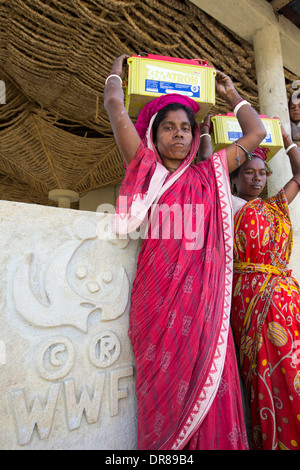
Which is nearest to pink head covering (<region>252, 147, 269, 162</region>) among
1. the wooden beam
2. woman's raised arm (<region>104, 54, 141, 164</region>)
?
woman's raised arm (<region>104, 54, 141, 164</region>)

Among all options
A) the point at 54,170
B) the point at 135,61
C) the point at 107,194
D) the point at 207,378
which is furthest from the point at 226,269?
the point at 107,194

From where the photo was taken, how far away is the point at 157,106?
1519mm

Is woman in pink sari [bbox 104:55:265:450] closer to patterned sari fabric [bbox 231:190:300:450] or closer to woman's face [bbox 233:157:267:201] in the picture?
patterned sari fabric [bbox 231:190:300:450]

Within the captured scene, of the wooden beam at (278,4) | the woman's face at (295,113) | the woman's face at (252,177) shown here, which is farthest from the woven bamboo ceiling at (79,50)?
the woman's face at (252,177)

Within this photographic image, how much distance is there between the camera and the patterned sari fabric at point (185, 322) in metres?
1.05

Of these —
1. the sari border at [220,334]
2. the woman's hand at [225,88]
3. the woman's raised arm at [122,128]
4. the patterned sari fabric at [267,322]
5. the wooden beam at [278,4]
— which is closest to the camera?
the sari border at [220,334]

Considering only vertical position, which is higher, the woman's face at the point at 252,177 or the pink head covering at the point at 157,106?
the pink head covering at the point at 157,106

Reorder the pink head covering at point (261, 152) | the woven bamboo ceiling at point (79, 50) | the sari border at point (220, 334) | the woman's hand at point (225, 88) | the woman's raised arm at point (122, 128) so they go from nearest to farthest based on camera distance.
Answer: the sari border at point (220, 334) < the woman's raised arm at point (122, 128) < the woman's hand at point (225, 88) < the pink head covering at point (261, 152) < the woven bamboo ceiling at point (79, 50)

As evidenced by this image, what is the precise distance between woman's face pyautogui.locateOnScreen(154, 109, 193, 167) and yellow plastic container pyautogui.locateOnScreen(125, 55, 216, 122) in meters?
0.16

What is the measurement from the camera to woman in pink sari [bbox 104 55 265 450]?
1060mm

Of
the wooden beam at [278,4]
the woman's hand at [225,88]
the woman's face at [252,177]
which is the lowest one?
the woman's face at [252,177]

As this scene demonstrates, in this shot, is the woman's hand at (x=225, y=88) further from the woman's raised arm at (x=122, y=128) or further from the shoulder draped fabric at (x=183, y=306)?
the woman's raised arm at (x=122, y=128)
